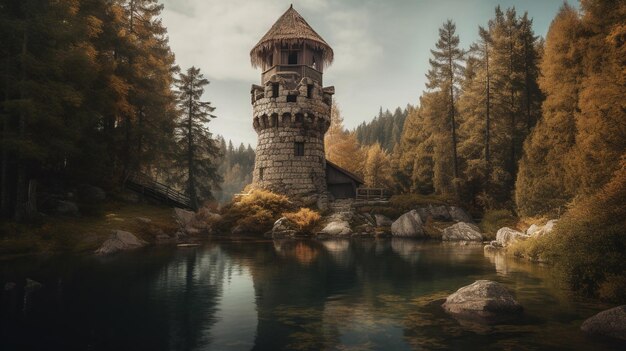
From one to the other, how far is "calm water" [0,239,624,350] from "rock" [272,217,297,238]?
12.0 meters

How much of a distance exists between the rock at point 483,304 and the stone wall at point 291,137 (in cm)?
2500

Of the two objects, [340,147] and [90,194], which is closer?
[90,194]

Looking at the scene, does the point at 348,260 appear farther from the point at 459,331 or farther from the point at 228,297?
the point at 459,331

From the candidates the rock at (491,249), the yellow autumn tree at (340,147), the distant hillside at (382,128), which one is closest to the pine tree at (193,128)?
the yellow autumn tree at (340,147)

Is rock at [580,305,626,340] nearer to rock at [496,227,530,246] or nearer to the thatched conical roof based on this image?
rock at [496,227,530,246]

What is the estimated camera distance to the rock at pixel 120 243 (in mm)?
17234

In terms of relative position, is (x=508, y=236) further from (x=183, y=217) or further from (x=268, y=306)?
(x=183, y=217)

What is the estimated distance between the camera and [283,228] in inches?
1126

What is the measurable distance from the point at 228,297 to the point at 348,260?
7474 millimetres

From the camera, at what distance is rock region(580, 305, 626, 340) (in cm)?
680

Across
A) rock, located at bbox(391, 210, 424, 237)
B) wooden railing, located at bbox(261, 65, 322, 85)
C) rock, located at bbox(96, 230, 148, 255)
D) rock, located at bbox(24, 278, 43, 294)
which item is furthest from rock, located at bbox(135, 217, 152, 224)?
wooden railing, located at bbox(261, 65, 322, 85)

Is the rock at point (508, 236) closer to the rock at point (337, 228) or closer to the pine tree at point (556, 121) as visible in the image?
the pine tree at point (556, 121)

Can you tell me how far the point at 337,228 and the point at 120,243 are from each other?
49.2ft

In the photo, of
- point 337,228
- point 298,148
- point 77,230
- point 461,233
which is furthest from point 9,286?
point 298,148
